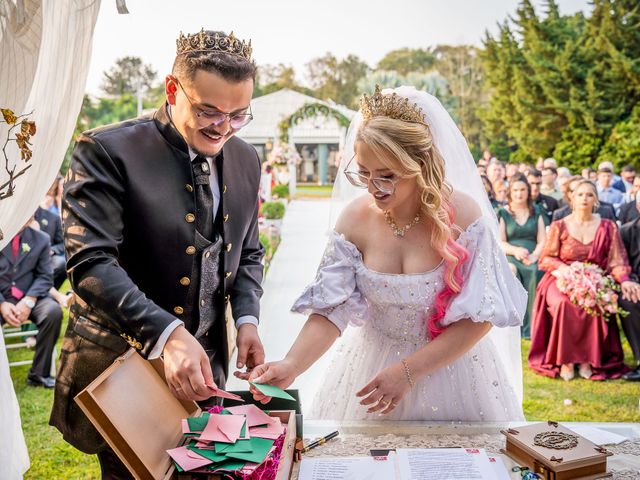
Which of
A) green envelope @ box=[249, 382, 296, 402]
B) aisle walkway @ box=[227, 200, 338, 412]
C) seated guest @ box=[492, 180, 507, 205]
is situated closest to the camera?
green envelope @ box=[249, 382, 296, 402]

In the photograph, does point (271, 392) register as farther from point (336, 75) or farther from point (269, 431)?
point (336, 75)

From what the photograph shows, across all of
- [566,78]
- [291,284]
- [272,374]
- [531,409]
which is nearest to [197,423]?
[272,374]

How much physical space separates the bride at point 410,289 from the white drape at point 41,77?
109cm

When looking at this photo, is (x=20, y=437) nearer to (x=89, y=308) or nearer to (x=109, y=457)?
(x=109, y=457)

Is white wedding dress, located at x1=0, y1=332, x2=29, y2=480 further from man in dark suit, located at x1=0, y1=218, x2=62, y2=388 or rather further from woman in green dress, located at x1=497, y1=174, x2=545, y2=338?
woman in green dress, located at x1=497, y1=174, x2=545, y2=338

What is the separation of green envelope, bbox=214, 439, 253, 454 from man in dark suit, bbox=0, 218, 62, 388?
15.8ft

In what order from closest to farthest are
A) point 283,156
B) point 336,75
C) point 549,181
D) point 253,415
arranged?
1. point 253,415
2. point 549,181
3. point 283,156
4. point 336,75

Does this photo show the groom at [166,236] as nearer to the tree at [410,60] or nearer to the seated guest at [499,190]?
the seated guest at [499,190]

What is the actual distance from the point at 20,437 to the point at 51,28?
152 cm

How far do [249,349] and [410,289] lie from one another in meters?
0.64

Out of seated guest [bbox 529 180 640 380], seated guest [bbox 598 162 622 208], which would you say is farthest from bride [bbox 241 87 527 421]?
seated guest [bbox 598 162 622 208]

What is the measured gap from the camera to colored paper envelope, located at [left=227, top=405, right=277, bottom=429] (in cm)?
165

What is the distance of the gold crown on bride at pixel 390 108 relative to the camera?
220cm

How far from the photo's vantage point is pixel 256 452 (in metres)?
1.50
